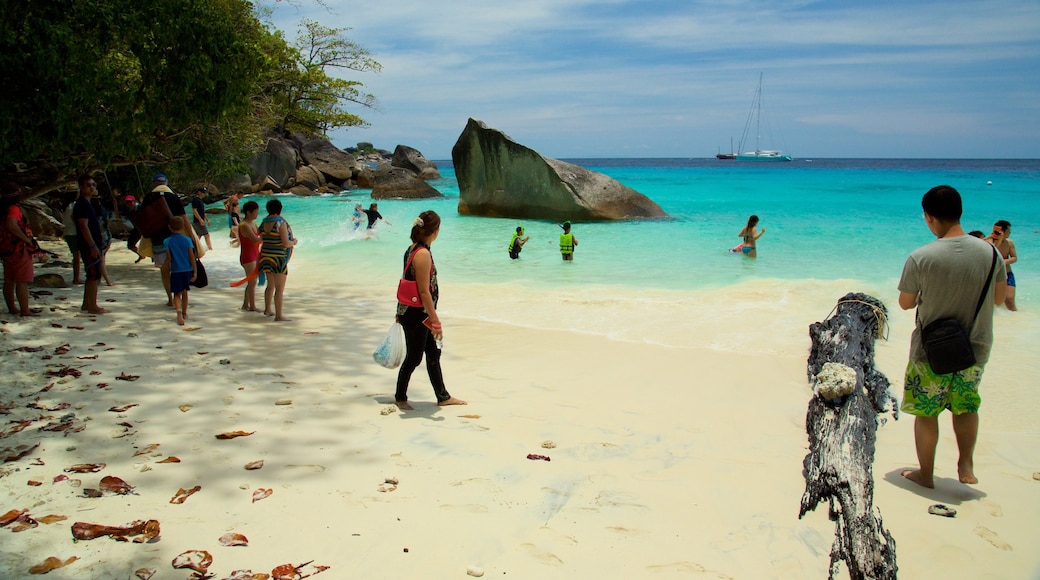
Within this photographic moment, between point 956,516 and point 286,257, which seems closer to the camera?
point 956,516

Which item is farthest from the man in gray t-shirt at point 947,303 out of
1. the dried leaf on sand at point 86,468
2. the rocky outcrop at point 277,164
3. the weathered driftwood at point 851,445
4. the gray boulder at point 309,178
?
the gray boulder at point 309,178

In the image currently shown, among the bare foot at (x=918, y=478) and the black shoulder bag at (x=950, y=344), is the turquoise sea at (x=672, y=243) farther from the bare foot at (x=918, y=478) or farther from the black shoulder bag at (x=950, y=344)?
the black shoulder bag at (x=950, y=344)

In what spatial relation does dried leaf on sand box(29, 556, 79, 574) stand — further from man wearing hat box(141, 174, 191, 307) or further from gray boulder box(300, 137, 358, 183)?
gray boulder box(300, 137, 358, 183)

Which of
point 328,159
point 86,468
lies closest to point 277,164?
point 328,159

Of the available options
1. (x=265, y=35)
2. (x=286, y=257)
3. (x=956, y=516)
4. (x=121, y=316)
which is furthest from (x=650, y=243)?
(x=956, y=516)

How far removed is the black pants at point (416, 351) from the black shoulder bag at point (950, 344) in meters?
3.12

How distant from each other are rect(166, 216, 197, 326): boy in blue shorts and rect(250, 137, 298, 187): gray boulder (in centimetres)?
2737

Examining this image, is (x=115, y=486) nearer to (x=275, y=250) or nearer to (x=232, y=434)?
(x=232, y=434)

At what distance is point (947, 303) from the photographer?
3.71 meters

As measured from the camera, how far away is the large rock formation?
73.4 feet

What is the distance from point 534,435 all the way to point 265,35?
38.1ft

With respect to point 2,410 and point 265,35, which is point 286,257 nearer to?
point 2,410

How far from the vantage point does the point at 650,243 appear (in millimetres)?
17672

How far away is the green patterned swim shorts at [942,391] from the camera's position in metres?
3.75
